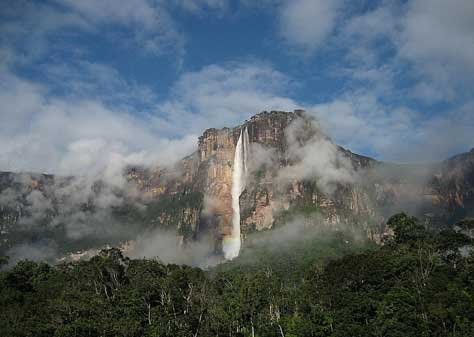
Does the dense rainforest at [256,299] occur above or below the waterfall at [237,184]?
below

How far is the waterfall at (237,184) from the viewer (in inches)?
6816

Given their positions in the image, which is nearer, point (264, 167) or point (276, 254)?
point (276, 254)

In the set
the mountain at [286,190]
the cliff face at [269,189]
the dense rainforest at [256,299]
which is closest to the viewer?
the dense rainforest at [256,299]

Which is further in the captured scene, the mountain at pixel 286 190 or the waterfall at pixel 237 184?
the waterfall at pixel 237 184

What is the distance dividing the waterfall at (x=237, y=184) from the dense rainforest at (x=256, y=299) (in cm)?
9712

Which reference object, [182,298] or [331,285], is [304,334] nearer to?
[331,285]

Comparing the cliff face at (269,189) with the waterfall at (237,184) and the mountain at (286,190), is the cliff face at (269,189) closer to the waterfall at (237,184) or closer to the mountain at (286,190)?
the mountain at (286,190)

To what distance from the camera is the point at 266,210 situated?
170125 millimetres

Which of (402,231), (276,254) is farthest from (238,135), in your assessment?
(402,231)

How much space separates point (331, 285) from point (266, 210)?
363ft

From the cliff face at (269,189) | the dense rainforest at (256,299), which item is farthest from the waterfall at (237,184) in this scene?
the dense rainforest at (256,299)

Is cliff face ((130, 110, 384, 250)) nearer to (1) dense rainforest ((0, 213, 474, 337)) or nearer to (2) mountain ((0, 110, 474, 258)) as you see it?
(2) mountain ((0, 110, 474, 258))

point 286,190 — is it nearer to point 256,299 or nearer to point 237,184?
point 237,184

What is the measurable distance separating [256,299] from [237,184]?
12207cm
